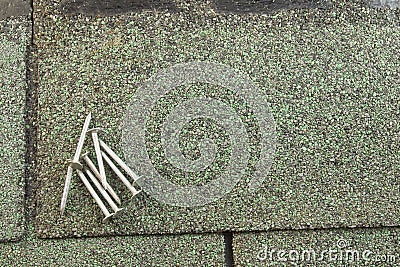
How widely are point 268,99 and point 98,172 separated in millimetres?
416

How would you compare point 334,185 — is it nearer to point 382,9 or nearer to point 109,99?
point 382,9

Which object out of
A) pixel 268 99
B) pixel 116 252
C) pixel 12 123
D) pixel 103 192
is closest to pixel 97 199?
pixel 103 192

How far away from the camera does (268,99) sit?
41.4 inches

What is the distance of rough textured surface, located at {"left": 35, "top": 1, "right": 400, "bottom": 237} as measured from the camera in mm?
1021

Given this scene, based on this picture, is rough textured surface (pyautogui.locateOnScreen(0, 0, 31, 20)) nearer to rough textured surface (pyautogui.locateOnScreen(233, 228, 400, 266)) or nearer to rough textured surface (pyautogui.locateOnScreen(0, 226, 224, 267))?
rough textured surface (pyautogui.locateOnScreen(0, 226, 224, 267))

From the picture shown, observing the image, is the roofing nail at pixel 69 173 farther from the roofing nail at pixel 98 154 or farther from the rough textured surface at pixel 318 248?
the rough textured surface at pixel 318 248

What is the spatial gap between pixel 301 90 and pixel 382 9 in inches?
11.2

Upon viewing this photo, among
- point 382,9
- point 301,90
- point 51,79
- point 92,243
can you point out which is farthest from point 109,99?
point 382,9

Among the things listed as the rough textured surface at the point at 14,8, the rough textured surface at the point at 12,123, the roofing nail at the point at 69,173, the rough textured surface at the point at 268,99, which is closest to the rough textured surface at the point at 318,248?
the rough textured surface at the point at 268,99

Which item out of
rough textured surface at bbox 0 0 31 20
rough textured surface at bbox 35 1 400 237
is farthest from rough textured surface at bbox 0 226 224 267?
rough textured surface at bbox 0 0 31 20

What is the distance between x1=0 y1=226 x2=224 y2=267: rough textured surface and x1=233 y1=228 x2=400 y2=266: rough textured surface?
67 mm

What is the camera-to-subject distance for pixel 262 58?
1.06 meters

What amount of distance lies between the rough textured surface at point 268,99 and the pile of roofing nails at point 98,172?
0.08ft

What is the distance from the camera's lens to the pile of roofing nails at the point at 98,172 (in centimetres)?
99
